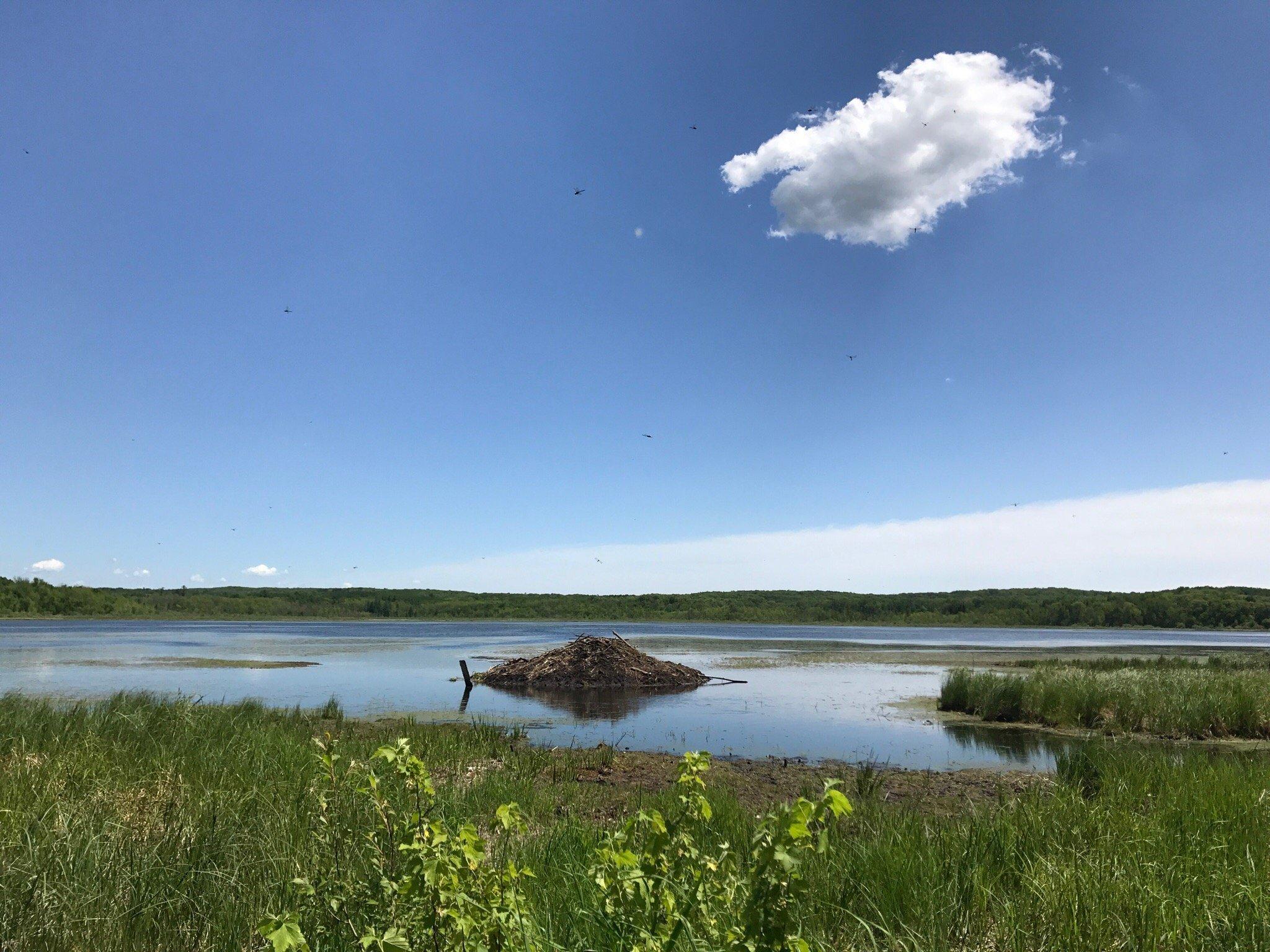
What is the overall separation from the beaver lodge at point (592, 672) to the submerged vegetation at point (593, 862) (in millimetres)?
20618

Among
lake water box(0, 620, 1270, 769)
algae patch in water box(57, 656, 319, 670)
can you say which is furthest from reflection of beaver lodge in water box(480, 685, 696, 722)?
algae patch in water box(57, 656, 319, 670)

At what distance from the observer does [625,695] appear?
94.0 ft

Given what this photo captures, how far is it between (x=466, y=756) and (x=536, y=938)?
1009cm

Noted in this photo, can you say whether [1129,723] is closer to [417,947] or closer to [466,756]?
[466,756]

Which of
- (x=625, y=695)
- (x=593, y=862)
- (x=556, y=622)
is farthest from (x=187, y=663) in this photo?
(x=556, y=622)

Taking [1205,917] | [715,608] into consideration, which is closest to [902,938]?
[1205,917]

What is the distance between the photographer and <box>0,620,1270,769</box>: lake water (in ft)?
58.7

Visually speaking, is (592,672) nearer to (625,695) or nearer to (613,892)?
(625,695)

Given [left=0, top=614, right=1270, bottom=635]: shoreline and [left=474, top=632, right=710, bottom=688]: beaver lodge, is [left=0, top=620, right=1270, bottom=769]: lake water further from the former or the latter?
[left=0, top=614, right=1270, bottom=635]: shoreline

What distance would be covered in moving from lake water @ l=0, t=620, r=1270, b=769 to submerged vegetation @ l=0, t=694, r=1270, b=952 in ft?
25.4

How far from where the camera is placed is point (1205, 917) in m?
4.83

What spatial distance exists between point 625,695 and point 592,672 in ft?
8.50

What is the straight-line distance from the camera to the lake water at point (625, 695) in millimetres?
17891

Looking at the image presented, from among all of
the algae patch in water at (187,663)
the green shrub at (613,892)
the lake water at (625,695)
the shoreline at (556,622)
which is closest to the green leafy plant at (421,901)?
the green shrub at (613,892)
